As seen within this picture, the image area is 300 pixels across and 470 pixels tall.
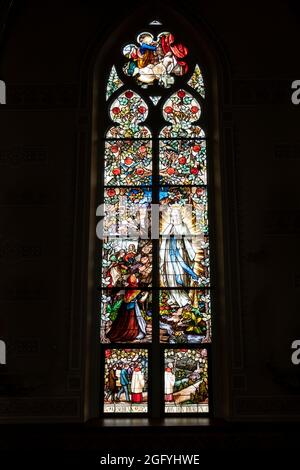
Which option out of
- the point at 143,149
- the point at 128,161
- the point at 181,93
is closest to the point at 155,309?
the point at 128,161

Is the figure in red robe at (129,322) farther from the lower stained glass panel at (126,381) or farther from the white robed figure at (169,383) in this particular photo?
the white robed figure at (169,383)

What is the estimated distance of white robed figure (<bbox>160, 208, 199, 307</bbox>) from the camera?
6.71 meters

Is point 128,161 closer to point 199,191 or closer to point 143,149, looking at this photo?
point 143,149

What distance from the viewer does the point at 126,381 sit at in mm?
6414

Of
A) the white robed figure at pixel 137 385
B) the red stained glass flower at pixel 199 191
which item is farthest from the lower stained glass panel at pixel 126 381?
the red stained glass flower at pixel 199 191
